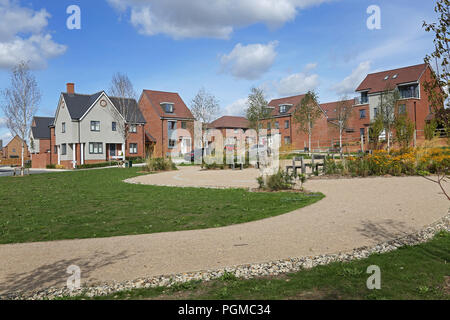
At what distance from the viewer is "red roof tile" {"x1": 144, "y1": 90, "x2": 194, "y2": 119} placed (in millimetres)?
52728

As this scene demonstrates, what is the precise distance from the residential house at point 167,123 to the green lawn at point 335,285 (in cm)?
4712

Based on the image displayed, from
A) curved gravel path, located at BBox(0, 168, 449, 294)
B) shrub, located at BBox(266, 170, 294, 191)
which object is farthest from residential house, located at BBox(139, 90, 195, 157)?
curved gravel path, located at BBox(0, 168, 449, 294)

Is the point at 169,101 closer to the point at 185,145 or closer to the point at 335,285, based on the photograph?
the point at 185,145

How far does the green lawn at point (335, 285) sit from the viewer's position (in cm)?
391

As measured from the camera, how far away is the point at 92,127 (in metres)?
43.6

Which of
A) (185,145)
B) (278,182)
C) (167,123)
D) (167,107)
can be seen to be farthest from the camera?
(185,145)

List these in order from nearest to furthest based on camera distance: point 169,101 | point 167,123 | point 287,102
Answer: point 167,123 < point 169,101 < point 287,102

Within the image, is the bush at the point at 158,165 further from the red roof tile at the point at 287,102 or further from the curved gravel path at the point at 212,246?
the red roof tile at the point at 287,102

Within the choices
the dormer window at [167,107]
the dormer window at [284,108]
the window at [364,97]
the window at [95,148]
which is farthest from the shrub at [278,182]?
the dormer window at [284,108]

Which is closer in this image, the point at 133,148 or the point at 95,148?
the point at 95,148

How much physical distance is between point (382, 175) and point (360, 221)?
1010 centimetres

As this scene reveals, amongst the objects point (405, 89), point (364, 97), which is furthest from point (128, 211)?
point (364, 97)

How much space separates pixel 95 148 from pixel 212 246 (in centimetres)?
4112

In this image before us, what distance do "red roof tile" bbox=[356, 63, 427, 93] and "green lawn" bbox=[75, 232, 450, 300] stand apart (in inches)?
1652
